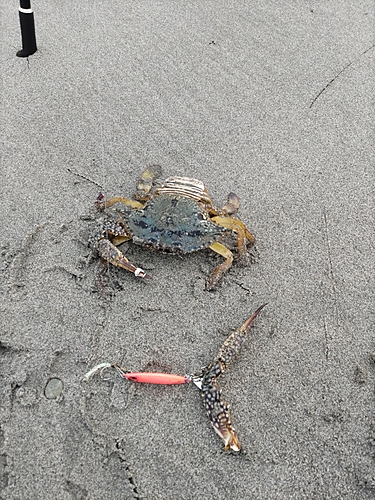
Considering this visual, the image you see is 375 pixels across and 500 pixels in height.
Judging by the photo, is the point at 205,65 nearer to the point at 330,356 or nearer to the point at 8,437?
the point at 330,356

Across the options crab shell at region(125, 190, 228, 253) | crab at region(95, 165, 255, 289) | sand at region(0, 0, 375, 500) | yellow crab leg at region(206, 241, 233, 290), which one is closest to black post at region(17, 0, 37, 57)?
sand at region(0, 0, 375, 500)

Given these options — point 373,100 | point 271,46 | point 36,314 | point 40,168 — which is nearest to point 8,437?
point 36,314


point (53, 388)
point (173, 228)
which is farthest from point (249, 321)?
point (53, 388)

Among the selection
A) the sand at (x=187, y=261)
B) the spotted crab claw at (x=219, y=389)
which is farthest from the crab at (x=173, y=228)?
the spotted crab claw at (x=219, y=389)

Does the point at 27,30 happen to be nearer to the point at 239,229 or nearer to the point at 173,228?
the point at 173,228

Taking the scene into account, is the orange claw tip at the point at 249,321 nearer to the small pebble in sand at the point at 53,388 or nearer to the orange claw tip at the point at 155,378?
the orange claw tip at the point at 155,378

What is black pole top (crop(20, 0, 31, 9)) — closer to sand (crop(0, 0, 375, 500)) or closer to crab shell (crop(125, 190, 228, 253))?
sand (crop(0, 0, 375, 500))
